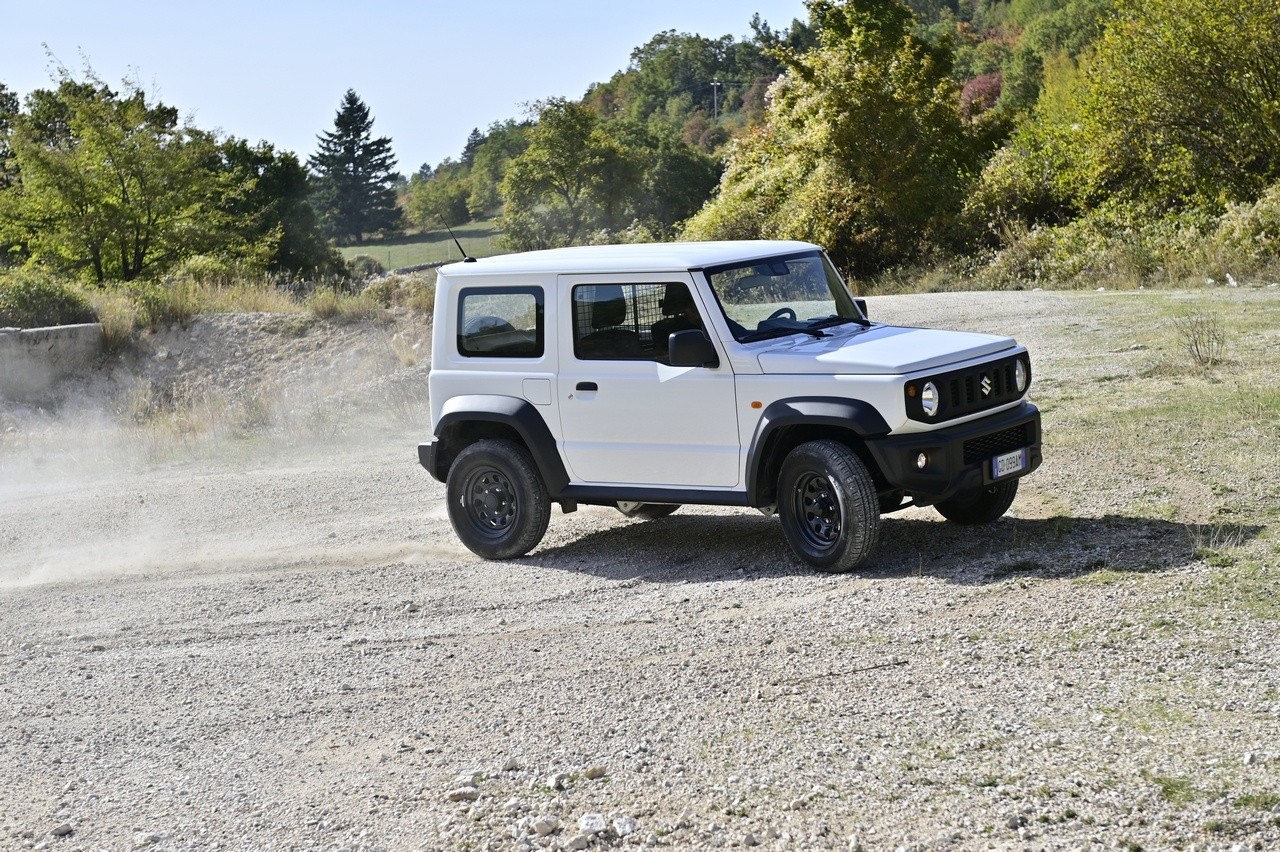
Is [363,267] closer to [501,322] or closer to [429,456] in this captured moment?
[429,456]

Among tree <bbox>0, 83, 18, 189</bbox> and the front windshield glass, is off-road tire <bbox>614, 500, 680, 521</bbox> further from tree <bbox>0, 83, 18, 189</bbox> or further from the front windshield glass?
tree <bbox>0, 83, 18, 189</bbox>

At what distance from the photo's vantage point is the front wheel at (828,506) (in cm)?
775

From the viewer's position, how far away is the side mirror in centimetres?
805

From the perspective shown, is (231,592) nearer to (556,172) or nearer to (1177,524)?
(1177,524)

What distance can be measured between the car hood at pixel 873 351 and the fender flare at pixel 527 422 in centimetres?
170

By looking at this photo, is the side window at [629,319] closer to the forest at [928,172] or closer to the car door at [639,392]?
the car door at [639,392]

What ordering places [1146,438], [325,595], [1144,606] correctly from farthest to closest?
[1146,438] → [325,595] → [1144,606]

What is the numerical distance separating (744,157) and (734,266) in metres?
30.9

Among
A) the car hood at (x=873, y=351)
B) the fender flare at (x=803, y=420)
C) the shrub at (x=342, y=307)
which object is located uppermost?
the shrub at (x=342, y=307)

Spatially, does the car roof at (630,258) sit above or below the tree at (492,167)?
below

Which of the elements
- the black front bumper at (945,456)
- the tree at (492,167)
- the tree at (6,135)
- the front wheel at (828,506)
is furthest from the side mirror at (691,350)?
the tree at (492,167)

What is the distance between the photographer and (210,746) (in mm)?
6082

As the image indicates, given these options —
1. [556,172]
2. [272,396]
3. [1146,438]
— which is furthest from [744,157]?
[556,172]

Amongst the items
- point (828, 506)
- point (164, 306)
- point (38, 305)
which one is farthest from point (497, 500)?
point (38, 305)
